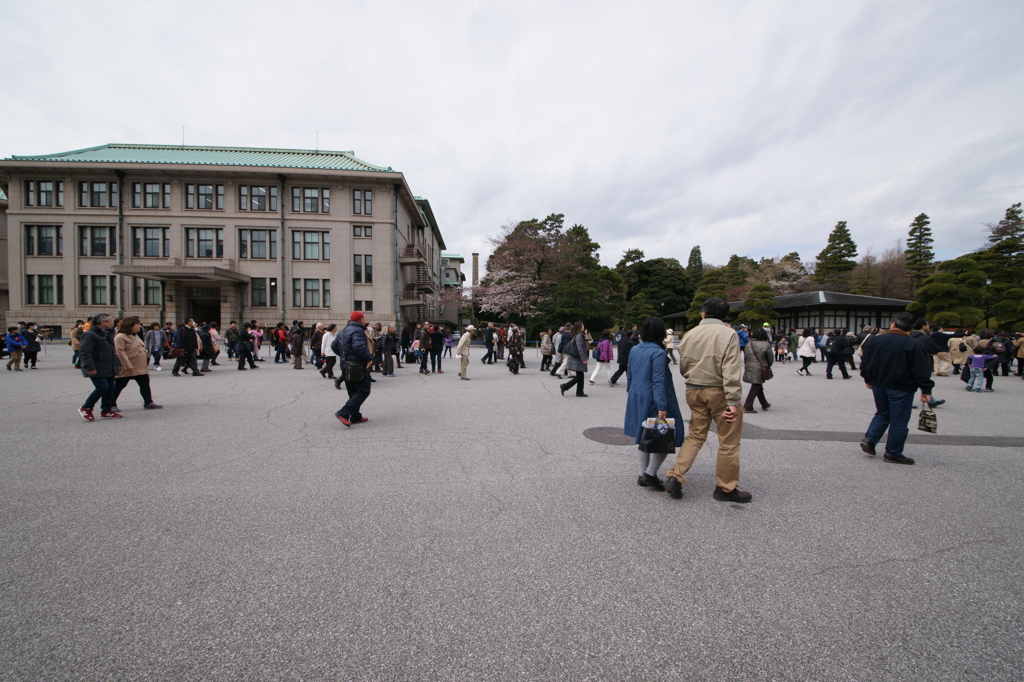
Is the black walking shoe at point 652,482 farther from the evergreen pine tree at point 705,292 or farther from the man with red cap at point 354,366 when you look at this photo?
the evergreen pine tree at point 705,292

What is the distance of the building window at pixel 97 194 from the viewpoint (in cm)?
3622

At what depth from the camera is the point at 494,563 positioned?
3107 mm

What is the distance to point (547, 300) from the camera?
39406mm

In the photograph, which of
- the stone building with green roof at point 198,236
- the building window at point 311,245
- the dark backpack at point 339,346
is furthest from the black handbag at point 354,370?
the building window at point 311,245

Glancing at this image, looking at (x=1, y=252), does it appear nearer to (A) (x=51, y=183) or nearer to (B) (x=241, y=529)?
(A) (x=51, y=183)

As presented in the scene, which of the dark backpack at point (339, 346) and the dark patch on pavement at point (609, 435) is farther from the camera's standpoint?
the dark backpack at point (339, 346)

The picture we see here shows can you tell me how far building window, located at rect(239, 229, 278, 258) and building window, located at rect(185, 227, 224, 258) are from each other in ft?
5.07

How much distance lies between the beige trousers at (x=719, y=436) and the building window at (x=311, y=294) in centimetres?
3834

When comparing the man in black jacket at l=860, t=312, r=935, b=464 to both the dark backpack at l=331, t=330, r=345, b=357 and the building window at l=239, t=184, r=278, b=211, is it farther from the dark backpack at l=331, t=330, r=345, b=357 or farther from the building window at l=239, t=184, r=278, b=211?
the building window at l=239, t=184, r=278, b=211

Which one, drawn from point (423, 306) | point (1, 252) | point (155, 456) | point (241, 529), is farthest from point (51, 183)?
point (241, 529)

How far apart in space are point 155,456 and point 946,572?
7.41 m

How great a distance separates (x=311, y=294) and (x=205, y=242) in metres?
8.98

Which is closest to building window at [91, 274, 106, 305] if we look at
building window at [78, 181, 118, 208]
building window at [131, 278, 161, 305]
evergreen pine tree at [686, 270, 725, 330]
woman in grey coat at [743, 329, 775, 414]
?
building window at [131, 278, 161, 305]

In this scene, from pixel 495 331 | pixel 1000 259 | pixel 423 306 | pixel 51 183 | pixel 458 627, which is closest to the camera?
pixel 458 627
